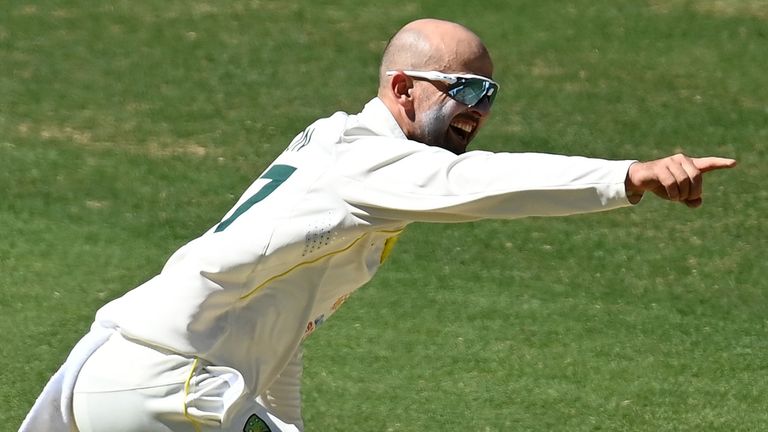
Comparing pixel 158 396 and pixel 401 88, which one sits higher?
pixel 401 88

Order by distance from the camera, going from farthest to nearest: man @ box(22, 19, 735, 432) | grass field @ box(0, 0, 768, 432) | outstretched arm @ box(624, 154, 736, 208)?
grass field @ box(0, 0, 768, 432) < man @ box(22, 19, 735, 432) < outstretched arm @ box(624, 154, 736, 208)

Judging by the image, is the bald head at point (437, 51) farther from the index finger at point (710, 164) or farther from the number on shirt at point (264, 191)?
the index finger at point (710, 164)

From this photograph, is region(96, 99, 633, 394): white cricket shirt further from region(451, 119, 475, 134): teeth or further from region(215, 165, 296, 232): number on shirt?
region(451, 119, 475, 134): teeth

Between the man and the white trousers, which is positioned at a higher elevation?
the man

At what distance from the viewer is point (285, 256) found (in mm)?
4180

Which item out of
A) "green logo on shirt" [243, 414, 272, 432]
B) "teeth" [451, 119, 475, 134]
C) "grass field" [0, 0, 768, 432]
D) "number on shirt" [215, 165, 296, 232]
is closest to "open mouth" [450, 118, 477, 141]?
"teeth" [451, 119, 475, 134]

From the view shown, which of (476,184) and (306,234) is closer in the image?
(476,184)

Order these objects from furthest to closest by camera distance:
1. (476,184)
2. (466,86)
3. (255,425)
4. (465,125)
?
(465,125), (466,86), (255,425), (476,184)

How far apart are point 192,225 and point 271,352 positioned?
206 inches

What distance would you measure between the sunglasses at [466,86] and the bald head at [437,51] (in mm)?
43

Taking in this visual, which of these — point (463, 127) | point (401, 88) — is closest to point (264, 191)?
point (401, 88)

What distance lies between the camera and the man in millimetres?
4059

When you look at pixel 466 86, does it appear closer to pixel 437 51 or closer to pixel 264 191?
pixel 437 51

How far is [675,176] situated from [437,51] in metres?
1.09
